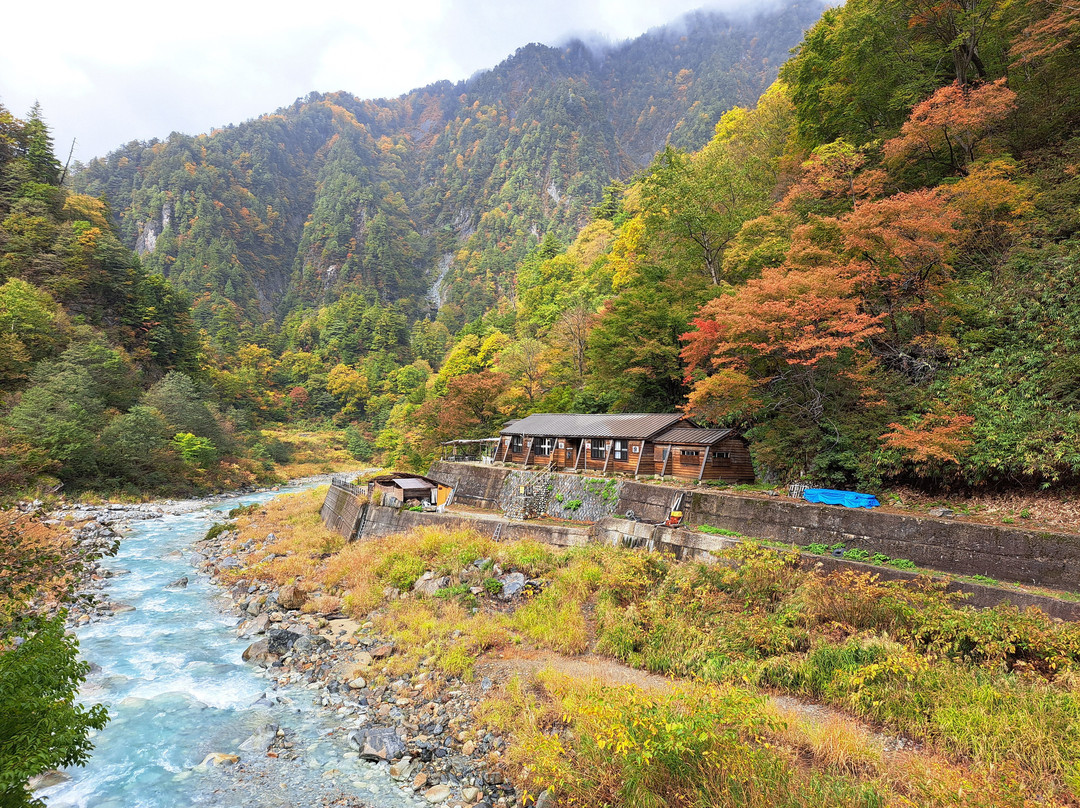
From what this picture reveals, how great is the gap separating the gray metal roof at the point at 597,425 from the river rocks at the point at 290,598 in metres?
14.1

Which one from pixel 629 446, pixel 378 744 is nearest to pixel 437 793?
pixel 378 744

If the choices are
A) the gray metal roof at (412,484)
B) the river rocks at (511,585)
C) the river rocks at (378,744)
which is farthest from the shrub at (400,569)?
the gray metal roof at (412,484)

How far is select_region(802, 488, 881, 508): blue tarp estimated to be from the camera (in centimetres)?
1325

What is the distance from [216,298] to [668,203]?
9776cm

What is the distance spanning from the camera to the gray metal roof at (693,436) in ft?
64.6

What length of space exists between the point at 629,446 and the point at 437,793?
663 inches

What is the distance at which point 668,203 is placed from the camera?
83.5ft

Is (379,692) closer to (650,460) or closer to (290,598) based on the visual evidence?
(290,598)

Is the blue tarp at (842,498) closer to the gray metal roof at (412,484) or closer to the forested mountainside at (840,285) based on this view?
the forested mountainside at (840,285)

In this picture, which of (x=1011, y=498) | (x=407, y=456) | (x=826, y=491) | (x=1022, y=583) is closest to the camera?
(x=1022, y=583)

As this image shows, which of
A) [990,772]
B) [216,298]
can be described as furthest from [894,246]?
[216,298]

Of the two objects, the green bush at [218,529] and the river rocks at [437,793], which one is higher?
the river rocks at [437,793]

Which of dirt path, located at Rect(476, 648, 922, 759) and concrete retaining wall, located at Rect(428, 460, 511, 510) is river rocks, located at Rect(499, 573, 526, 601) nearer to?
dirt path, located at Rect(476, 648, 922, 759)

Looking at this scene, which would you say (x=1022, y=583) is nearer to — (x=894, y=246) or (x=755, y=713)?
(x=755, y=713)
